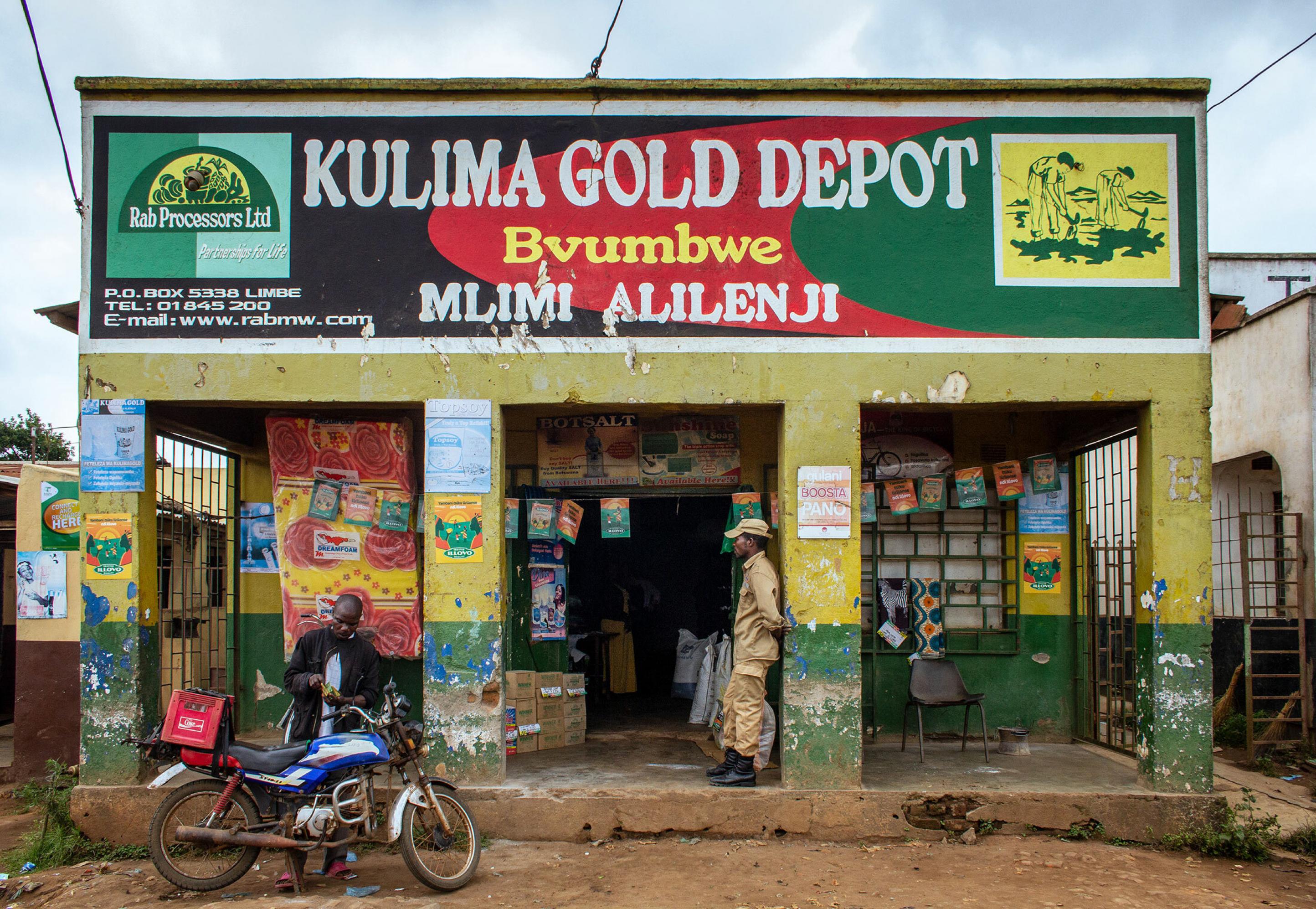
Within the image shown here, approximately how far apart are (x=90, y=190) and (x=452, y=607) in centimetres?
406

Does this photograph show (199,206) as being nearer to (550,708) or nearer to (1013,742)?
(550,708)

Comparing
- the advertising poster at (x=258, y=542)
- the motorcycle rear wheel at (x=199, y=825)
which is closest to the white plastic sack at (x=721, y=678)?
the motorcycle rear wheel at (x=199, y=825)

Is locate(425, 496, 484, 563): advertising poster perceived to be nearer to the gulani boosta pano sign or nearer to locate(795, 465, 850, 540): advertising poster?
the gulani boosta pano sign

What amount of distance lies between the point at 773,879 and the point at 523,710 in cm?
290

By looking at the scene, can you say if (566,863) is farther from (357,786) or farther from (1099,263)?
(1099,263)

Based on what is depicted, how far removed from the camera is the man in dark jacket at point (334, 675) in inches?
227

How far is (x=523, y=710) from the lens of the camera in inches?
312

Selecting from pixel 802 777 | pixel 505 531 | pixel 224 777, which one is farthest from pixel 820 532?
pixel 224 777

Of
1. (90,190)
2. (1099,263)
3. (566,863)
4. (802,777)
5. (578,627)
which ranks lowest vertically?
(566,863)

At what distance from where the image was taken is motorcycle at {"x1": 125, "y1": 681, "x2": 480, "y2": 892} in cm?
524

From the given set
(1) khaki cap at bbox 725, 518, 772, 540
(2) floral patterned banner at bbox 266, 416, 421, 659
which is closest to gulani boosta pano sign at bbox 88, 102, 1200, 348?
(2) floral patterned banner at bbox 266, 416, 421, 659

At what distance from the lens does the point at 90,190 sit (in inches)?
267

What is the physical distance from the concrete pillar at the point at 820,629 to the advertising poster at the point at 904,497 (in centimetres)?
162

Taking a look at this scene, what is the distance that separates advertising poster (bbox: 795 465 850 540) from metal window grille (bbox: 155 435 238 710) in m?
5.02
